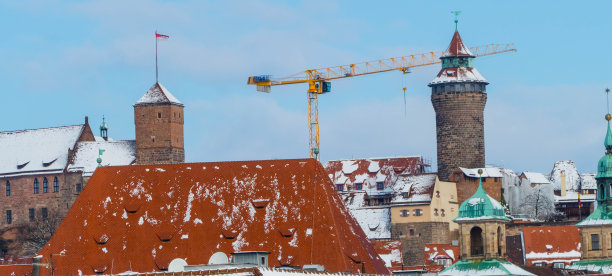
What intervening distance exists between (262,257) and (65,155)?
289 ft

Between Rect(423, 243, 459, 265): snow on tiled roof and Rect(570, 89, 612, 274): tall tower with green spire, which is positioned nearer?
Rect(570, 89, 612, 274): tall tower with green spire

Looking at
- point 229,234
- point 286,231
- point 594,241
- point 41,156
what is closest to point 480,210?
point 286,231

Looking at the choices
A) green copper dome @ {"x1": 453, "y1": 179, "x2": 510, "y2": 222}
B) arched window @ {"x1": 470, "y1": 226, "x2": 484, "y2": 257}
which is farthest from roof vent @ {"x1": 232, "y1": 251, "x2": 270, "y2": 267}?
arched window @ {"x1": 470, "y1": 226, "x2": 484, "y2": 257}

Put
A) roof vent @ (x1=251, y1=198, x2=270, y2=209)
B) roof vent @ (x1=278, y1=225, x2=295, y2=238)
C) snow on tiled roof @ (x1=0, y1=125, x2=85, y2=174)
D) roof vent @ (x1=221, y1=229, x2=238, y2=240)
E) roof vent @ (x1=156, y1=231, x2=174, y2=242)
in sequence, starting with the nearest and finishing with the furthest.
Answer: roof vent @ (x1=278, y1=225, x2=295, y2=238)
roof vent @ (x1=221, y1=229, x2=238, y2=240)
roof vent @ (x1=156, y1=231, x2=174, y2=242)
roof vent @ (x1=251, y1=198, x2=270, y2=209)
snow on tiled roof @ (x1=0, y1=125, x2=85, y2=174)

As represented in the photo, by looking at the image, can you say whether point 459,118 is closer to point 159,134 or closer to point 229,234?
point 159,134

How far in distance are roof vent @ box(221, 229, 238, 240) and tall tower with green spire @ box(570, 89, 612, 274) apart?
25591 millimetres

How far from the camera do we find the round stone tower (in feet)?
621

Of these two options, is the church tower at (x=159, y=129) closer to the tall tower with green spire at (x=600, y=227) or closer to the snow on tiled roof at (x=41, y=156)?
the snow on tiled roof at (x=41, y=156)

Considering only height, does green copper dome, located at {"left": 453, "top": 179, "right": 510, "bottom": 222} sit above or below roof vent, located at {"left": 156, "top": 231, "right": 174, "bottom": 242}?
above

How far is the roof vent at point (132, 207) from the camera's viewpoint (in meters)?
119

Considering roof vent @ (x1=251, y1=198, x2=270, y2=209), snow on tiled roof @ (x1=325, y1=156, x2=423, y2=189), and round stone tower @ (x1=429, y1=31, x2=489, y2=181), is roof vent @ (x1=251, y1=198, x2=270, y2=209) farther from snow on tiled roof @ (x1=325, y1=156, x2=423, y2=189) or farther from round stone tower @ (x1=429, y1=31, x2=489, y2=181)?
snow on tiled roof @ (x1=325, y1=156, x2=423, y2=189)

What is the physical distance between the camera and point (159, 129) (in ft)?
620

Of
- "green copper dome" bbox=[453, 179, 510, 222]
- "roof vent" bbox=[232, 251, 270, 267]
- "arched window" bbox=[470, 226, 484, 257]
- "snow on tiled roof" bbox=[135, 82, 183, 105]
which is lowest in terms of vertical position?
"roof vent" bbox=[232, 251, 270, 267]

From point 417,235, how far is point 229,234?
2639 inches
